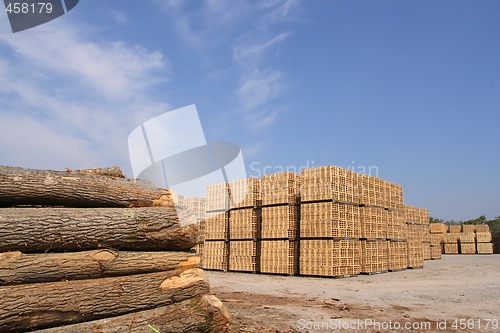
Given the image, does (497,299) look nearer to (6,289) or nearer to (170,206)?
(170,206)

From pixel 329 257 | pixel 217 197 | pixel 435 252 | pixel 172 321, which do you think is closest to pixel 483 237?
pixel 435 252

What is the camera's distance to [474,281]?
39.6 ft

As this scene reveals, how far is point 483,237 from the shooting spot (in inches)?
1196

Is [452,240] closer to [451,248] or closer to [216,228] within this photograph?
[451,248]

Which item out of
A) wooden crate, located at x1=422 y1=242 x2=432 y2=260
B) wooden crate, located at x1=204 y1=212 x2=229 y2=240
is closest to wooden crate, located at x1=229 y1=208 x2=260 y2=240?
wooden crate, located at x1=204 y1=212 x2=229 y2=240

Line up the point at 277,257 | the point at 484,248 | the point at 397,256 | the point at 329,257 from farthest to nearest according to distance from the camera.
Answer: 1. the point at 484,248
2. the point at 397,256
3. the point at 277,257
4. the point at 329,257

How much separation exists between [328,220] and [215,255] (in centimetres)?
551

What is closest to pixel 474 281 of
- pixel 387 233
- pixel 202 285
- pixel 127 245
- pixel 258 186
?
pixel 387 233

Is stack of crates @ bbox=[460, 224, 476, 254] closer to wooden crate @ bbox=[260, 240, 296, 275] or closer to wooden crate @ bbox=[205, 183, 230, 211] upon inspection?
wooden crate @ bbox=[260, 240, 296, 275]

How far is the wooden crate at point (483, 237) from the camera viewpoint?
99.5 feet

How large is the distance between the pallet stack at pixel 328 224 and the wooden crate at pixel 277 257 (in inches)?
19.1

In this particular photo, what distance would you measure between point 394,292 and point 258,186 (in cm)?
660

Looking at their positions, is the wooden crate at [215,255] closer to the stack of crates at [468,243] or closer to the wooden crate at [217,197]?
the wooden crate at [217,197]

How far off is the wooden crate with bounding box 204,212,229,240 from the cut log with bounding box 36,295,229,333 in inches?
Result: 389
